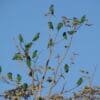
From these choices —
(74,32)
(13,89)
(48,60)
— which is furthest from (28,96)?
(74,32)

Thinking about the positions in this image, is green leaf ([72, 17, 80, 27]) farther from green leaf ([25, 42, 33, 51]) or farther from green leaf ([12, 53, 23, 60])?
green leaf ([12, 53, 23, 60])

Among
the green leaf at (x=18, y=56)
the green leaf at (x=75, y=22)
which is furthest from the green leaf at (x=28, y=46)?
the green leaf at (x=75, y=22)

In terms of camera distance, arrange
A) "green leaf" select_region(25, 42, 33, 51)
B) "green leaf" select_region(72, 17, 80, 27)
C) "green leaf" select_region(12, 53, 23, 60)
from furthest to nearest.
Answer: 1. "green leaf" select_region(72, 17, 80, 27)
2. "green leaf" select_region(12, 53, 23, 60)
3. "green leaf" select_region(25, 42, 33, 51)

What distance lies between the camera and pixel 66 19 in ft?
18.1

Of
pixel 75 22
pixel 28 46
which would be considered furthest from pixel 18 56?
pixel 75 22

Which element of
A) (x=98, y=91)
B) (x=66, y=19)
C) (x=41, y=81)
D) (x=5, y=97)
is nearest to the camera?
(x=41, y=81)

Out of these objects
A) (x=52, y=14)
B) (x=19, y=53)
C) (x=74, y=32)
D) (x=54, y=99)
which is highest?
(x=52, y=14)

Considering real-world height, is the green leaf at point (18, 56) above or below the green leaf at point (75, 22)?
below

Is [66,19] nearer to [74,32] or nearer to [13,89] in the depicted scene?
[74,32]

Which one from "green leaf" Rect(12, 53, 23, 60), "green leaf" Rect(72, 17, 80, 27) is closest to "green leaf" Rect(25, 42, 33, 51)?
"green leaf" Rect(12, 53, 23, 60)

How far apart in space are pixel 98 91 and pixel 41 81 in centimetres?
165

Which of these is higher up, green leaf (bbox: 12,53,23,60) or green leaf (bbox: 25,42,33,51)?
green leaf (bbox: 25,42,33,51)

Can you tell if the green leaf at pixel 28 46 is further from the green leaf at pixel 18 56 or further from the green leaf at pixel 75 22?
the green leaf at pixel 75 22

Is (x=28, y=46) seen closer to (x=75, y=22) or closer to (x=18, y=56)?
(x=18, y=56)
